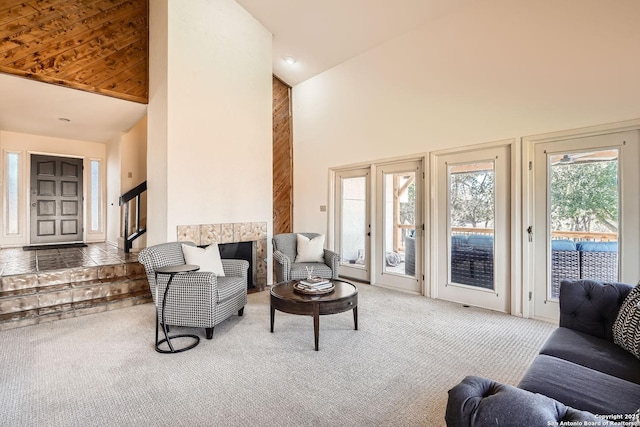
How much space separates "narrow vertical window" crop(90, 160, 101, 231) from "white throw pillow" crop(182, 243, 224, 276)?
5.00 meters

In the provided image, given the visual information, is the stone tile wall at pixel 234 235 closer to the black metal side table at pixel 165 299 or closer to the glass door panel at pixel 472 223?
the black metal side table at pixel 165 299

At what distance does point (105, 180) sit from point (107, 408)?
21.4 ft

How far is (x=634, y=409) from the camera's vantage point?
1.21 meters

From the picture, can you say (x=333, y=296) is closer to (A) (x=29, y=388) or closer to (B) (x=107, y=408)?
(B) (x=107, y=408)

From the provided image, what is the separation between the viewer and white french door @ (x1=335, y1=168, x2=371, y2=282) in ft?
17.7

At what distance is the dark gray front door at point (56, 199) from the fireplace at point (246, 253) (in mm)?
4356

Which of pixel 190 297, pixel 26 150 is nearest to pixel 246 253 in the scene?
pixel 190 297

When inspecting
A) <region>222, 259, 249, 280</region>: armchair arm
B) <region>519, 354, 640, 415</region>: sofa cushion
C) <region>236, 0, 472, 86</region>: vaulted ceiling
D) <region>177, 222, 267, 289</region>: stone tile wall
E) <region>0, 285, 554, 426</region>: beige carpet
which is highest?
<region>236, 0, 472, 86</region>: vaulted ceiling

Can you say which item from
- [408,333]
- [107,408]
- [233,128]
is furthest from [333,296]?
[233,128]

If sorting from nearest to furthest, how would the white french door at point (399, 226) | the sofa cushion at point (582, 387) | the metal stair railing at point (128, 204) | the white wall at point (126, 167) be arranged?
1. the sofa cushion at point (582, 387)
2. the white french door at point (399, 226)
3. the metal stair railing at point (128, 204)
4. the white wall at point (126, 167)

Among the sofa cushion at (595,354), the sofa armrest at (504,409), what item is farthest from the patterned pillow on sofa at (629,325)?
the sofa armrest at (504,409)

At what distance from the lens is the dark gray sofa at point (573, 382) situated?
2.89ft

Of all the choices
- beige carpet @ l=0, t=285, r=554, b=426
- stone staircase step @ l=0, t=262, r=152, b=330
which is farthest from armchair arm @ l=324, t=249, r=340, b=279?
stone staircase step @ l=0, t=262, r=152, b=330

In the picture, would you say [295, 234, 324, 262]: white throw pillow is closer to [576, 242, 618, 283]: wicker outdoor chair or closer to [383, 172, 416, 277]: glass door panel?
[383, 172, 416, 277]: glass door panel
